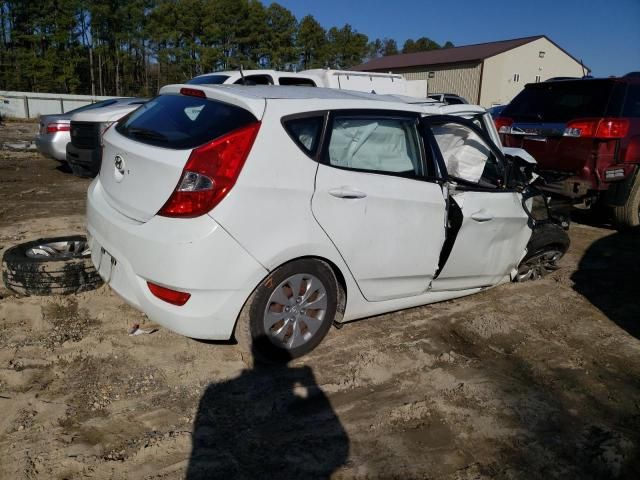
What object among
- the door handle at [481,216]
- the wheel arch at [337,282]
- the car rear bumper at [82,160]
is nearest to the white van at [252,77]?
the car rear bumper at [82,160]

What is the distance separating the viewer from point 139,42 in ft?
157

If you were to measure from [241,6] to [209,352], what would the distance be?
52.3m

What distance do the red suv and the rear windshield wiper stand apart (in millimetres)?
4811

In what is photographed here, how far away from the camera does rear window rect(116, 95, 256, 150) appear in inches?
113

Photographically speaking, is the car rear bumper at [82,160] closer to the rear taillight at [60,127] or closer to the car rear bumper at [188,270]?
the rear taillight at [60,127]

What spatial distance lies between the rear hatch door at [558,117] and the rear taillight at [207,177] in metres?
→ 5.16

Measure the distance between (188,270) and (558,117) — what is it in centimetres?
596

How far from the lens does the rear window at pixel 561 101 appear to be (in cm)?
646

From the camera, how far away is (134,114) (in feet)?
11.8

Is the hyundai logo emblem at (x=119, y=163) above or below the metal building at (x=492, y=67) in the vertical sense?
below

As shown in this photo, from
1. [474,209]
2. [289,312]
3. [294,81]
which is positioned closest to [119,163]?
[289,312]

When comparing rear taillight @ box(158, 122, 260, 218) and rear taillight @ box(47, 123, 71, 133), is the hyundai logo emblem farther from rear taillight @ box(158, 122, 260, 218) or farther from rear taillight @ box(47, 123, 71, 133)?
rear taillight @ box(47, 123, 71, 133)

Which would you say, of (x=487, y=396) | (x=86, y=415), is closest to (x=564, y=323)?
(x=487, y=396)

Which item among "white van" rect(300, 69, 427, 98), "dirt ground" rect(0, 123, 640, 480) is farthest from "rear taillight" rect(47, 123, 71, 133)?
"dirt ground" rect(0, 123, 640, 480)
